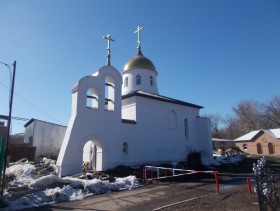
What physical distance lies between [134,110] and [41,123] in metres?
10.2

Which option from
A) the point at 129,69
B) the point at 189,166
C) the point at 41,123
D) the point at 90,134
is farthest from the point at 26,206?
the point at 129,69

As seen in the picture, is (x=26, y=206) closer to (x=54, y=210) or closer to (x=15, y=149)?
(x=54, y=210)

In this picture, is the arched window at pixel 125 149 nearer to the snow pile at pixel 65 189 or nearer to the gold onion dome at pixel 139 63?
the snow pile at pixel 65 189

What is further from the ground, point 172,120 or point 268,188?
point 172,120

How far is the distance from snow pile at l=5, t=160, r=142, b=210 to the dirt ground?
4.92 m

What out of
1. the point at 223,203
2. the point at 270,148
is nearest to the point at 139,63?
the point at 223,203

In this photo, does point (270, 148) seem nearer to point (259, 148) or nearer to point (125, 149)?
point (259, 148)

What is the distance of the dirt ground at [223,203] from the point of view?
26.6 feet

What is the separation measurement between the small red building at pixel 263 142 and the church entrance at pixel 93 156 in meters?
34.7

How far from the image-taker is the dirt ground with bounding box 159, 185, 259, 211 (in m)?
8.11

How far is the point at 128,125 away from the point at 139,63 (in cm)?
972

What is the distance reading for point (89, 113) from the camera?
17.7m

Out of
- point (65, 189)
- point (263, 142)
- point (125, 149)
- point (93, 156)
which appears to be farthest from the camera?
point (263, 142)

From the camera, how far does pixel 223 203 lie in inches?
349
